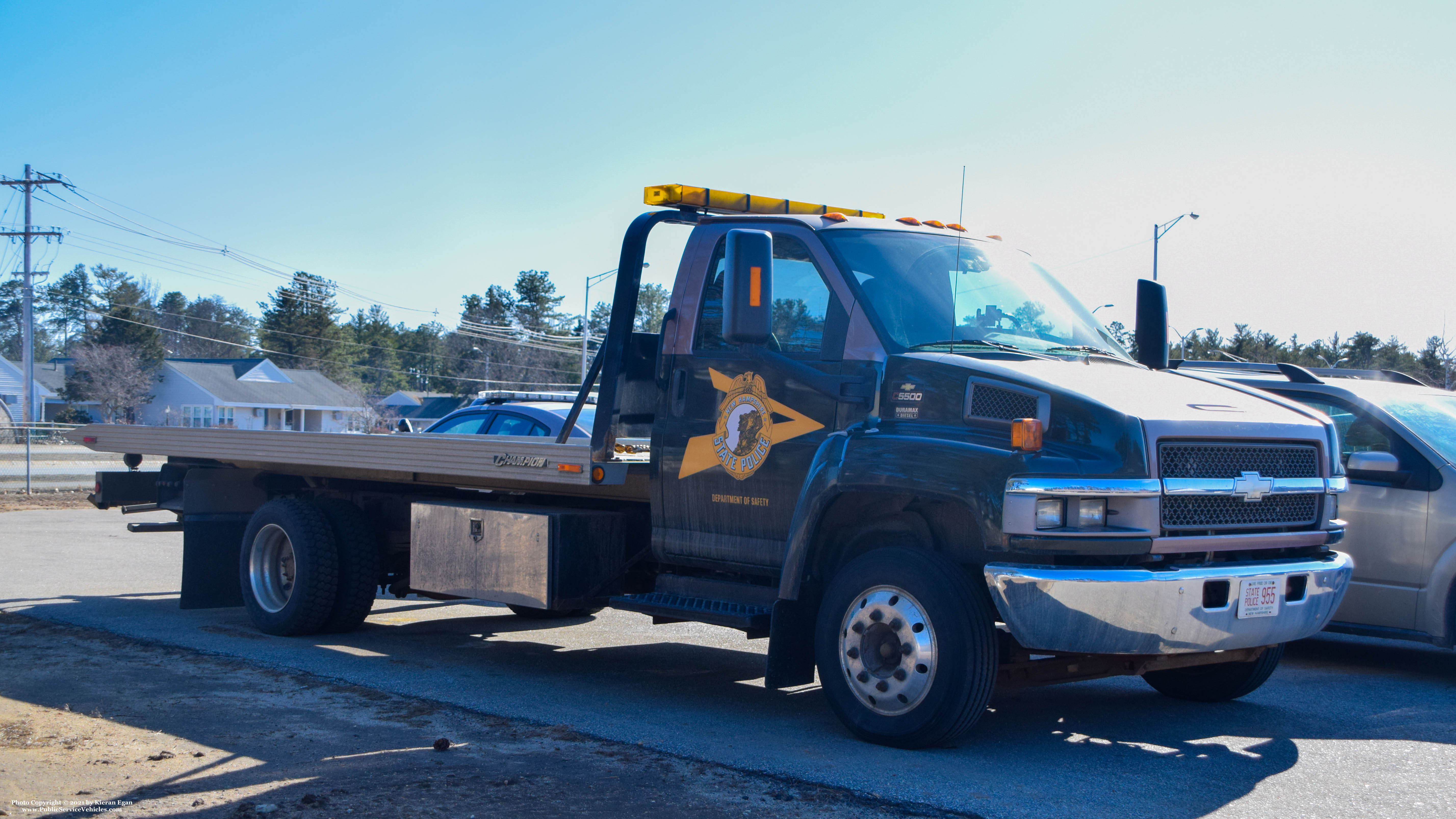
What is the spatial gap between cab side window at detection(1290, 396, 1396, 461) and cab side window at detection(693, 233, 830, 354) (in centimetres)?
358

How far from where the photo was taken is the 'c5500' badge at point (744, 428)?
626 centimetres

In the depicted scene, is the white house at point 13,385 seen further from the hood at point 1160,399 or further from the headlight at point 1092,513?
the headlight at point 1092,513

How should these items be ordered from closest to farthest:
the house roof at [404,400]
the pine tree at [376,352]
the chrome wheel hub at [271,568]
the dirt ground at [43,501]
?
the chrome wheel hub at [271,568], the dirt ground at [43,501], the house roof at [404,400], the pine tree at [376,352]

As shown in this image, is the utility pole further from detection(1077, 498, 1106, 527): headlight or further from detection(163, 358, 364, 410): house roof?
detection(1077, 498, 1106, 527): headlight

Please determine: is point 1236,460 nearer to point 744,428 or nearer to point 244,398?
point 744,428

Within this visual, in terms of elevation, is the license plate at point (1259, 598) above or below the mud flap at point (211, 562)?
above

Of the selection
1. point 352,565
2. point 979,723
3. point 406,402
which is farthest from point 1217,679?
point 406,402

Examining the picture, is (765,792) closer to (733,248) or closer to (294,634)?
(733,248)

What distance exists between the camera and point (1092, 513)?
500cm

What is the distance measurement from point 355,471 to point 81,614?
286cm

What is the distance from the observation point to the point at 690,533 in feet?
21.7

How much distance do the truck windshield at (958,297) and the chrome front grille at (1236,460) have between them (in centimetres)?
103

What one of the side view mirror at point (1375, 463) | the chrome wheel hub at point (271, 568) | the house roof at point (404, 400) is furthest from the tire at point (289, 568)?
the house roof at point (404, 400)

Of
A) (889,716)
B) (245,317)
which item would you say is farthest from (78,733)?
(245,317)
